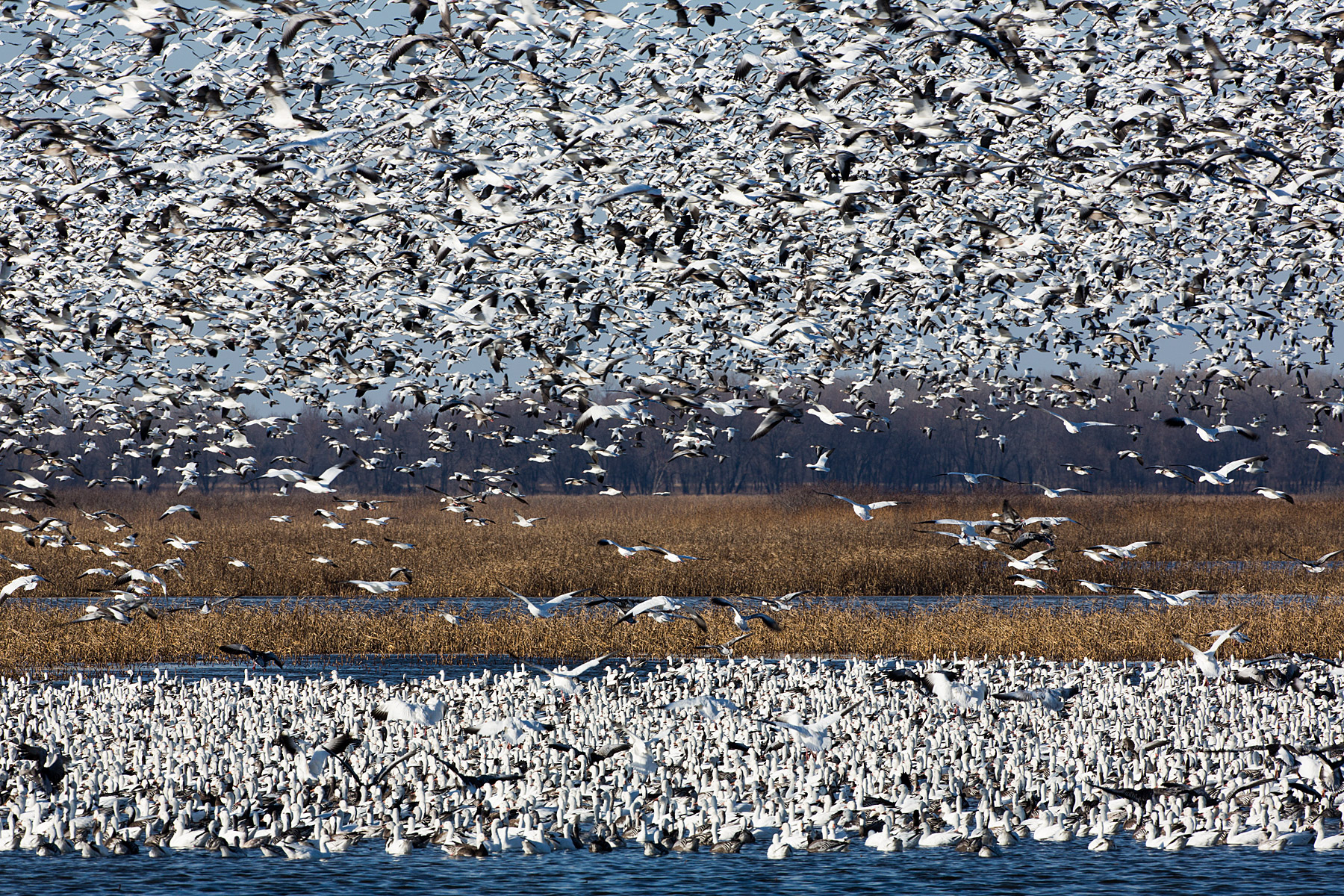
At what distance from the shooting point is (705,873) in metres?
11.9

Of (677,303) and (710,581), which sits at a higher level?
(677,303)

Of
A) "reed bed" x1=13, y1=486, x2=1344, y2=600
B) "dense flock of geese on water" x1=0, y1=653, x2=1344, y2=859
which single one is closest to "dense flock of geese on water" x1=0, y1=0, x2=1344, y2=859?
"dense flock of geese on water" x1=0, y1=653, x2=1344, y2=859

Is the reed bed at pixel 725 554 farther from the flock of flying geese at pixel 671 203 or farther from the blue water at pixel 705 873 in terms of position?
the blue water at pixel 705 873

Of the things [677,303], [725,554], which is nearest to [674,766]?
[677,303]

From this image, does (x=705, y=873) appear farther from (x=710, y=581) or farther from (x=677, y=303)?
(x=710, y=581)

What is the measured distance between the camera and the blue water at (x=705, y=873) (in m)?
11.4

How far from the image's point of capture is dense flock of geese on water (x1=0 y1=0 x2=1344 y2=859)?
13.3 m

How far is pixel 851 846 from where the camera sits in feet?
41.1

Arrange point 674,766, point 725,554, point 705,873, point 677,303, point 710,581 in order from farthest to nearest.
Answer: point 725,554 < point 710,581 < point 677,303 < point 674,766 < point 705,873

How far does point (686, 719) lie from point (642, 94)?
7.76 meters

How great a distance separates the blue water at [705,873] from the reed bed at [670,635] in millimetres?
12254

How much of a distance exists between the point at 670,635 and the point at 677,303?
6.51 m

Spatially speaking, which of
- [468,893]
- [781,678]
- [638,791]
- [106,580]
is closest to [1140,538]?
[781,678]

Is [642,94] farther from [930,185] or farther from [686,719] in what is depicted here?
[686,719]
